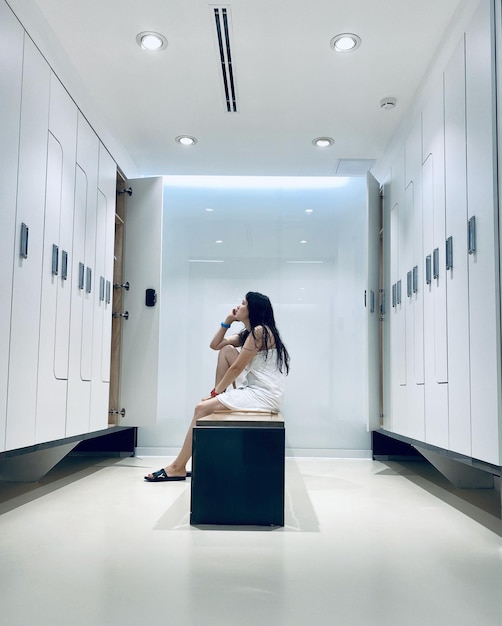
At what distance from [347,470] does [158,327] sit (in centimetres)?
199

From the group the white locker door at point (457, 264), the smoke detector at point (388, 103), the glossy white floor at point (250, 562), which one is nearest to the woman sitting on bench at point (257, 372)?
the glossy white floor at point (250, 562)

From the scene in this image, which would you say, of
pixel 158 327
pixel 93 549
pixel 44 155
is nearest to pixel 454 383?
pixel 93 549

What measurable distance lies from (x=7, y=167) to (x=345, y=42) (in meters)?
2.03

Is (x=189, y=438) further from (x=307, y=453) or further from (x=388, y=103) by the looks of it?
(x=388, y=103)

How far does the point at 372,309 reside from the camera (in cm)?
502

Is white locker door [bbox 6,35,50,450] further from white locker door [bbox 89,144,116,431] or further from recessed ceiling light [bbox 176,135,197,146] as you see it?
recessed ceiling light [bbox 176,135,197,146]

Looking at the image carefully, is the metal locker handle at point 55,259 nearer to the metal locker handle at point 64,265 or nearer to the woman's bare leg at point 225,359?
the metal locker handle at point 64,265

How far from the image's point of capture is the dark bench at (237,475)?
2.78m

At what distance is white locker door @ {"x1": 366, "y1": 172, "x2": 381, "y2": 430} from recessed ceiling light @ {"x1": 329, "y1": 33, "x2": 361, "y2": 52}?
146cm

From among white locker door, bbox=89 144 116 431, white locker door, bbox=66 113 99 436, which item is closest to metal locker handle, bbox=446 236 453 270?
white locker door, bbox=66 113 99 436

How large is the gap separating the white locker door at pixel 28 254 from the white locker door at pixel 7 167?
0.06 metres

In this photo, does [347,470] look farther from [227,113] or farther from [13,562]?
[13,562]

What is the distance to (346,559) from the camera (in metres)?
2.26

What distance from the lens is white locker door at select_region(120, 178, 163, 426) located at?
17.7 ft
